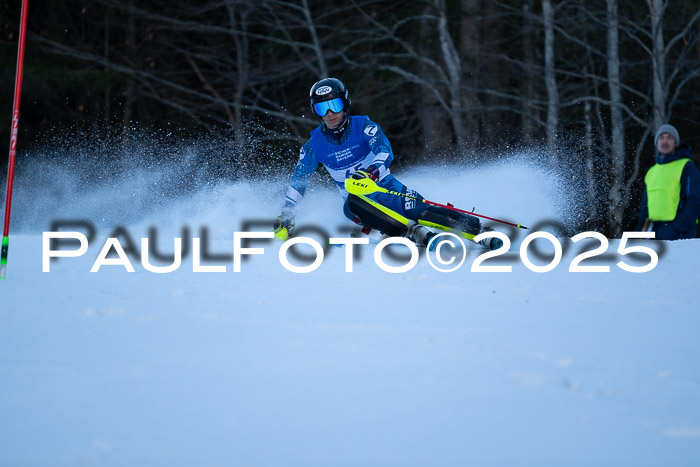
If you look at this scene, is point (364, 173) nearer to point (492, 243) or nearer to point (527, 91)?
point (492, 243)

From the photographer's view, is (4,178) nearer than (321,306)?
No

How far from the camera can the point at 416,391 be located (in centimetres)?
298

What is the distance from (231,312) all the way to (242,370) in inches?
39.6

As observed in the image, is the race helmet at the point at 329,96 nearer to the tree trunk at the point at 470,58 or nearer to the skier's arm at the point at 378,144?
the skier's arm at the point at 378,144

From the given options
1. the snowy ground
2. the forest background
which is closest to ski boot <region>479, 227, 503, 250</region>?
the snowy ground

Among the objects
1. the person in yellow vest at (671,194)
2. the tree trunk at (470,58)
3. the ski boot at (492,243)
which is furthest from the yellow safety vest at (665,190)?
the tree trunk at (470,58)

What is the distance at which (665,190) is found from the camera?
24.1ft

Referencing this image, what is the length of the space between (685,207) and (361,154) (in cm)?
308

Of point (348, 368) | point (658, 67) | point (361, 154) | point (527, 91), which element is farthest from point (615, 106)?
point (348, 368)

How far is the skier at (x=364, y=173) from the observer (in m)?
6.96

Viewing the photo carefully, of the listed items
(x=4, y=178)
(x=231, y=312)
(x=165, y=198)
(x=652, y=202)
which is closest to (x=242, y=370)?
(x=231, y=312)

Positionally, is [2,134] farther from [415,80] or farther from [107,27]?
[415,80]

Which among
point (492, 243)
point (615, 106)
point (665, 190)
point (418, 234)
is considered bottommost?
point (492, 243)

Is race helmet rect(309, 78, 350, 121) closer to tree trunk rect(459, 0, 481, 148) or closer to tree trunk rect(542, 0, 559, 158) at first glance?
tree trunk rect(542, 0, 559, 158)
